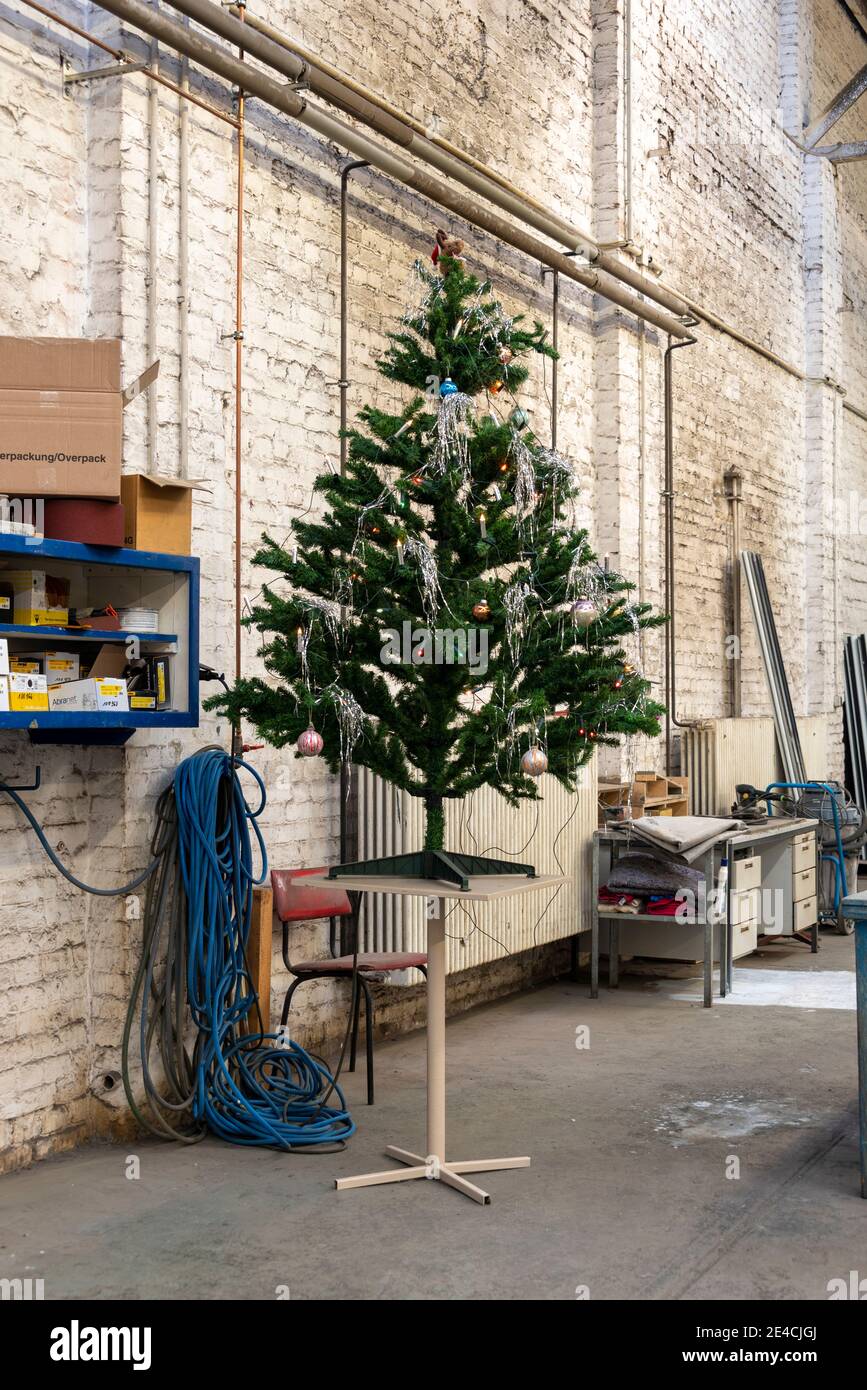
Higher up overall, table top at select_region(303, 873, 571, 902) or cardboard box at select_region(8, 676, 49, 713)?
cardboard box at select_region(8, 676, 49, 713)

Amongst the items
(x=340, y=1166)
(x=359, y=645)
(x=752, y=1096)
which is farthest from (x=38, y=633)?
(x=752, y=1096)

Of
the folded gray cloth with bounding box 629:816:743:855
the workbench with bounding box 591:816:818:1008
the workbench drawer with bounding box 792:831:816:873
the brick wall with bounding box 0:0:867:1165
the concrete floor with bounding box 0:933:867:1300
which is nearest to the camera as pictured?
the concrete floor with bounding box 0:933:867:1300

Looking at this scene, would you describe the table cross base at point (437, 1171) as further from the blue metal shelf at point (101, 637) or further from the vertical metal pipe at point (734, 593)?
the vertical metal pipe at point (734, 593)

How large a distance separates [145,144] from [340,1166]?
3293 mm

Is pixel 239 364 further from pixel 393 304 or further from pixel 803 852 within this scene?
pixel 803 852

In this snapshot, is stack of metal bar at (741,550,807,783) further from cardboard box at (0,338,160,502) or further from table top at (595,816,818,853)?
cardboard box at (0,338,160,502)

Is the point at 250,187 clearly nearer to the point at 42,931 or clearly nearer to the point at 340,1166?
the point at 42,931

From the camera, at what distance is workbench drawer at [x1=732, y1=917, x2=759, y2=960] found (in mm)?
6926

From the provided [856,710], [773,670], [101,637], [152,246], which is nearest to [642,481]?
[773,670]

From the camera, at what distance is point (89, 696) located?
12.7ft

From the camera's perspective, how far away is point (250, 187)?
5039mm

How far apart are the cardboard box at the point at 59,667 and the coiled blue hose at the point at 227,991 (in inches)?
25.3

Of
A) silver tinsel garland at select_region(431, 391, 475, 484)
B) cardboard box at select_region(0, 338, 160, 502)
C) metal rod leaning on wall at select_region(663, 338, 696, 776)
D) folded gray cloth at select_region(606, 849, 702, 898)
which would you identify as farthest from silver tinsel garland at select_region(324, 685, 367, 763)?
metal rod leaning on wall at select_region(663, 338, 696, 776)

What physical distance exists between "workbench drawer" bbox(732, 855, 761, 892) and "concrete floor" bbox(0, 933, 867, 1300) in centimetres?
151
